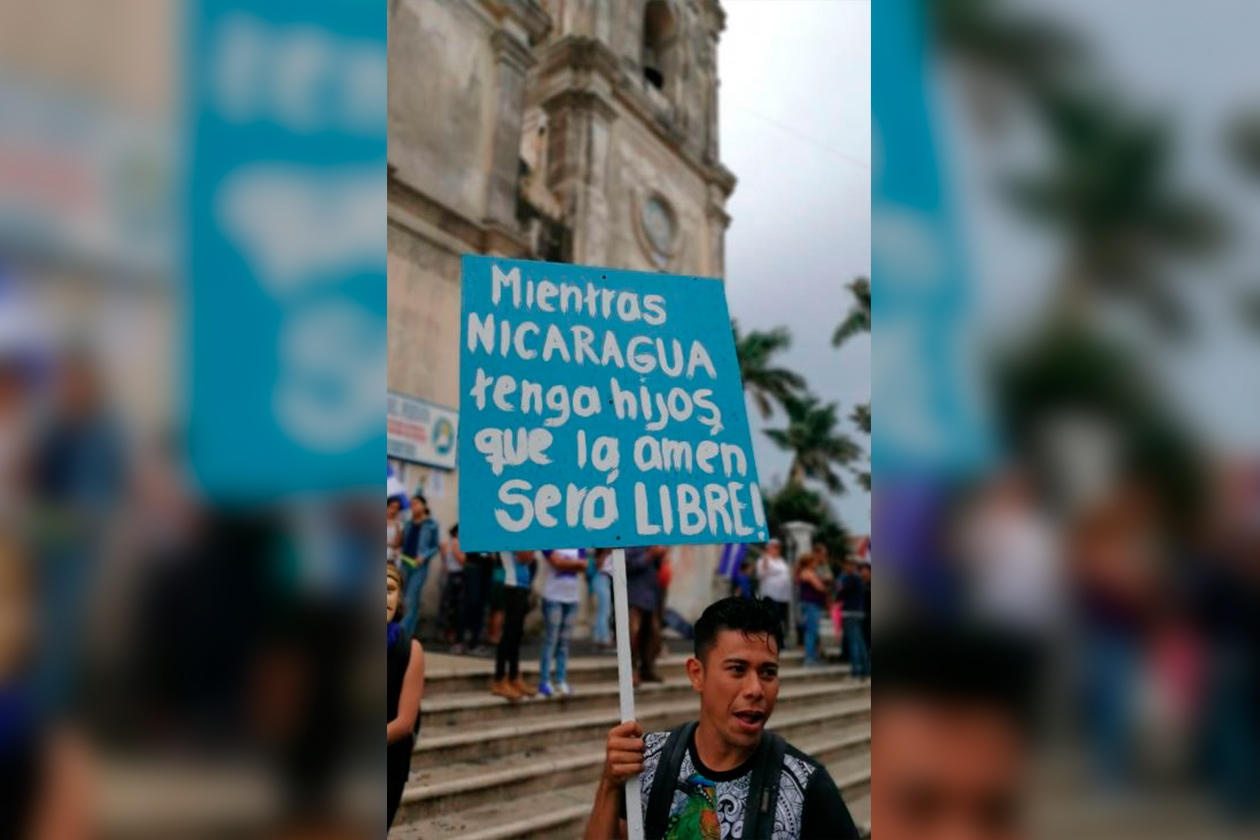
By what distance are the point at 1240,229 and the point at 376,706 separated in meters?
1.12

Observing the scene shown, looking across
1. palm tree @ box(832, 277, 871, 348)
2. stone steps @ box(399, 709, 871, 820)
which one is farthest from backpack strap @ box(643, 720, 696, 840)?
palm tree @ box(832, 277, 871, 348)

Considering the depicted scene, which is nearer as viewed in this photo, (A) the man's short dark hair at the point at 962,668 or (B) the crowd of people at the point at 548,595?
(A) the man's short dark hair at the point at 962,668

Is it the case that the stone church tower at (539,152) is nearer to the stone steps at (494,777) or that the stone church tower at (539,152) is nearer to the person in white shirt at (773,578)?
the person in white shirt at (773,578)

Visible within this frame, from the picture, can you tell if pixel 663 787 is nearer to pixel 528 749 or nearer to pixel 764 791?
pixel 764 791

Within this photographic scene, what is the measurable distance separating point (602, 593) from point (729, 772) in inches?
266

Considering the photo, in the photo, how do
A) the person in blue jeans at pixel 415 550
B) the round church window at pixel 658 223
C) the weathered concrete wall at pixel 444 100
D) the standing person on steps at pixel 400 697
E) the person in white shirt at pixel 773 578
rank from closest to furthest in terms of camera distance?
the standing person on steps at pixel 400 697
the person in blue jeans at pixel 415 550
the person in white shirt at pixel 773 578
the weathered concrete wall at pixel 444 100
the round church window at pixel 658 223

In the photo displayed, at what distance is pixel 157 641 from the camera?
0.90 metres

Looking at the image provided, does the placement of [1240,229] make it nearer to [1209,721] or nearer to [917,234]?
[917,234]

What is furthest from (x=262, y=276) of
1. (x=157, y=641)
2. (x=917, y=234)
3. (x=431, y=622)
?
(x=431, y=622)

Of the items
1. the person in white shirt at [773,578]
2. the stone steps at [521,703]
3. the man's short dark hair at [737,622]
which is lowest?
the stone steps at [521,703]

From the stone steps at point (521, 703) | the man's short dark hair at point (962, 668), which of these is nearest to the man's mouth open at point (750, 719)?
the man's short dark hair at point (962, 668)

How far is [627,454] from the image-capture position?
7.71ft

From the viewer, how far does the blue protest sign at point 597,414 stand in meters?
2.24

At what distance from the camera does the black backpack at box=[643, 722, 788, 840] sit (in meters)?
1.96
